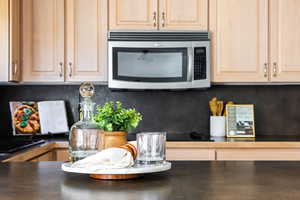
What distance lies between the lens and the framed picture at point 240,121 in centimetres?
329

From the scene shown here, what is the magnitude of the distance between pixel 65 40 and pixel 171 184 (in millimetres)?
2326

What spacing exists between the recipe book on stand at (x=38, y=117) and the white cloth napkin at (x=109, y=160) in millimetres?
2269

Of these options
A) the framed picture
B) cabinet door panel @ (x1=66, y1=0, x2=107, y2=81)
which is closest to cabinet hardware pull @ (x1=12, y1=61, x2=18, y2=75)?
cabinet door panel @ (x1=66, y1=0, x2=107, y2=81)

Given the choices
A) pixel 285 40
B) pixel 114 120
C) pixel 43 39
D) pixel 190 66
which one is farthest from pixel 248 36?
pixel 114 120

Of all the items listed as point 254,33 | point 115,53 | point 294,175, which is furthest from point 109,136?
point 254,33

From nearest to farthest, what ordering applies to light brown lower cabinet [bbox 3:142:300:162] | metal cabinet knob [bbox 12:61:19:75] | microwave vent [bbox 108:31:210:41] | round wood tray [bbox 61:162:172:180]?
round wood tray [bbox 61:162:172:180] → light brown lower cabinet [bbox 3:142:300:162] → metal cabinet knob [bbox 12:61:19:75] → microwave vent [bbox 108:31:210:41]

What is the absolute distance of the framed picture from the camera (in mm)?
3295

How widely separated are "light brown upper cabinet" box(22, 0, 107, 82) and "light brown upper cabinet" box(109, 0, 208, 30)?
108mm

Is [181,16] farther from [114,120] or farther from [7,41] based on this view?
[114,120]

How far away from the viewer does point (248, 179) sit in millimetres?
1234

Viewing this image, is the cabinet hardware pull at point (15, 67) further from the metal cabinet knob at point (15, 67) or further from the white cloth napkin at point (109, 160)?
the white cloth napkin at point (109, 160)

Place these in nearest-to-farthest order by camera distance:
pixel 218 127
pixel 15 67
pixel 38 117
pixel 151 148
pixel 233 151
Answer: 1. pixel 151 148
2. pixel 233 151
3. pixel 15 67
4. pixel 218 127
5. pixel 38 117

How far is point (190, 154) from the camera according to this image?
2.97 metres

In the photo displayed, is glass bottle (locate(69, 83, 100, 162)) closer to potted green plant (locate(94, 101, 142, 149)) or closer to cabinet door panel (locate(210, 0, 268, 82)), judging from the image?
potted green plant (locate(94, 101, 142, 149))
